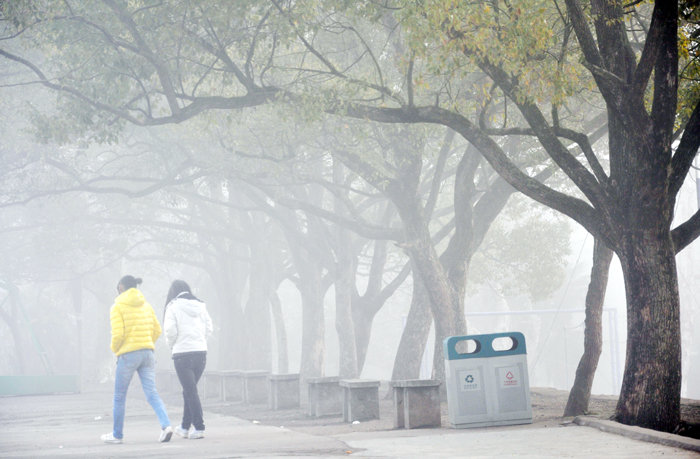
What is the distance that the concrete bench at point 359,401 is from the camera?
12.3 metres

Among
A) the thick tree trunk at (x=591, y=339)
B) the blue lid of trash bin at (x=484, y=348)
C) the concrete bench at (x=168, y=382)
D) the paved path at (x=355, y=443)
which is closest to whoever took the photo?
the paved path at (x=355, y=443)

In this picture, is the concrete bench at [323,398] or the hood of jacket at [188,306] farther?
the concrete bench at [323,398]

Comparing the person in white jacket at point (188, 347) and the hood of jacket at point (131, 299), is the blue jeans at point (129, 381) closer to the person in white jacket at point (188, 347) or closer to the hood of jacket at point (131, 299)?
the person in white jacket at point (188, 347)

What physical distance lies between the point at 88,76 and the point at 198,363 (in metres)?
6.48

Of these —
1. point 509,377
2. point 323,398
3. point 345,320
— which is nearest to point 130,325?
point 509,377

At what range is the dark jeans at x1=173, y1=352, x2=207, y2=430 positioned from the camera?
988 centimetres

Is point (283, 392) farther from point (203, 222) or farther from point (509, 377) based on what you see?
point (203, 222)

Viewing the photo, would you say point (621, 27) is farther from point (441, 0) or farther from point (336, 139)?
point (336, 139)

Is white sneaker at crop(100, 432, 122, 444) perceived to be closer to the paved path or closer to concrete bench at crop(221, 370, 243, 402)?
the paved path

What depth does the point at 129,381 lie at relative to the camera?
9.64m

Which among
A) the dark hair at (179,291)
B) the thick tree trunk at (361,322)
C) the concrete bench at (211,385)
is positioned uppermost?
the thick tree trunk at (361,322)

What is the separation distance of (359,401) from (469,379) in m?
2.45

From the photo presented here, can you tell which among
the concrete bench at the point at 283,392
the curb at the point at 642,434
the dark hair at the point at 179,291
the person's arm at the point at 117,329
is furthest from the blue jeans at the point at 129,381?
the concrete bench at the point at 283,392

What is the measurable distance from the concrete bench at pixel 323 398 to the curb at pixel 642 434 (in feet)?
15.9
